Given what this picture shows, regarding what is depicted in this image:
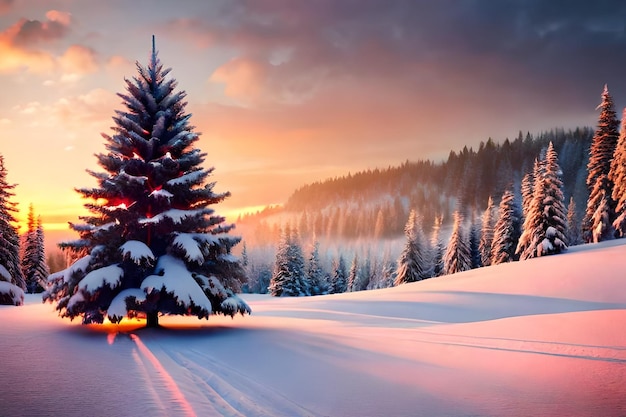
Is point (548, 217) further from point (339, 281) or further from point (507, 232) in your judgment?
point (339, 281)

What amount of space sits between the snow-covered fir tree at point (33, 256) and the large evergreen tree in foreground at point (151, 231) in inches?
1975

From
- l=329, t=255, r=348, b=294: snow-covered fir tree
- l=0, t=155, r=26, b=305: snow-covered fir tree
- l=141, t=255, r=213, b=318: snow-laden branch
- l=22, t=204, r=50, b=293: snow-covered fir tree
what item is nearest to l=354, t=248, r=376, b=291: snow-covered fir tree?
l=329, t=255, r=348, b=294: snow-covered fir tree

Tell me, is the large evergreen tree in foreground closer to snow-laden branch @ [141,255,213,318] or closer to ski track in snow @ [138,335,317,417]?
snow-laden branch @ [141,255,213,318]

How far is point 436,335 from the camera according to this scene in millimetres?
12383

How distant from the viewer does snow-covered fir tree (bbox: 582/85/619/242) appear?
127 ft

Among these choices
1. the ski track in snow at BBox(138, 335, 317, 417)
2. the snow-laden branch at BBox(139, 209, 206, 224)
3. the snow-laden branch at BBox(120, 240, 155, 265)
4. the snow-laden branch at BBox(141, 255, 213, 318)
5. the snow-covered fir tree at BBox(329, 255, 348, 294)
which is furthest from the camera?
the snow-covered fir tree at BBox(329, 255, 348, 294)

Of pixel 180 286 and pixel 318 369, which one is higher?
pixel 180 286

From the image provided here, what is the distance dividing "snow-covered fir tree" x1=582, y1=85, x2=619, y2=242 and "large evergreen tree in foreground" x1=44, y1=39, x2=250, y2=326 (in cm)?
4153

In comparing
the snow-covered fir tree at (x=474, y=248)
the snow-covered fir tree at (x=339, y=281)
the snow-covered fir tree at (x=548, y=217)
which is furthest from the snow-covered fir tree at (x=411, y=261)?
the snow-covered fir tree at (x=339, y=281)

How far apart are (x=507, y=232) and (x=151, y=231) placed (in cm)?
4510

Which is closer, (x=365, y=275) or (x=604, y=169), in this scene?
(x=604, y=169)

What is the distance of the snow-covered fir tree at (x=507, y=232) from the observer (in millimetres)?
46531

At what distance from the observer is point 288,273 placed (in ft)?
178

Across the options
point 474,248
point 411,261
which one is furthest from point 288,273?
point 474,248
